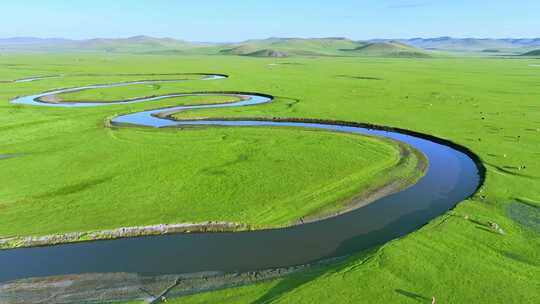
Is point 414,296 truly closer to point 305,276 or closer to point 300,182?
point 305,276

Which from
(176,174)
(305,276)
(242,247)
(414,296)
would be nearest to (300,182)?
(242,247)

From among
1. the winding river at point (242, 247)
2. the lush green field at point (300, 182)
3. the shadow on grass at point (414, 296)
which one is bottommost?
the winding river at point (242, 247)

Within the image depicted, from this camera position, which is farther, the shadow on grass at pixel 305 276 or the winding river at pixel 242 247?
the winding river at pixel 242 247

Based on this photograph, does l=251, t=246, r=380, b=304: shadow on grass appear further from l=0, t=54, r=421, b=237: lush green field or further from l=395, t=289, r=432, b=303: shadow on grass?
l=0, t=54, r=421, b=237: lush green field

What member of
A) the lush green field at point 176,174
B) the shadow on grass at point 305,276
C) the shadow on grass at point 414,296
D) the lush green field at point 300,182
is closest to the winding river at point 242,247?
the shadow on grass at point 305,276

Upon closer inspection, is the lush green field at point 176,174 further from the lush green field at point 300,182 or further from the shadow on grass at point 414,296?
the shadow on grass at point 414,296

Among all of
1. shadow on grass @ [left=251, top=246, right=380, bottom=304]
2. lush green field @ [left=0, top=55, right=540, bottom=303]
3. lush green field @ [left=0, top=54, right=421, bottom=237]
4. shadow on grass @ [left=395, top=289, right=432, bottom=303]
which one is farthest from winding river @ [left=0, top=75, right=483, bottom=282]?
shadow on grass @ [left=395, top=289, right=432, bottom=303]

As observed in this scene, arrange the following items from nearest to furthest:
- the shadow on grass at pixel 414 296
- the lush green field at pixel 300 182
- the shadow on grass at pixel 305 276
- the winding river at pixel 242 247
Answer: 1. the shadow on grass at pixel 414 296
2. the shadow on grass at pixel 305 276
3. the lush green field at pixel 300 182
4. the winding river at pixel 242 247

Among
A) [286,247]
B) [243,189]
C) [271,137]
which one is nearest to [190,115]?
[271,137]
